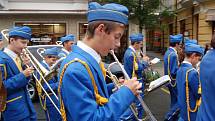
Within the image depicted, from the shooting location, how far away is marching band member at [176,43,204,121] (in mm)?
5242

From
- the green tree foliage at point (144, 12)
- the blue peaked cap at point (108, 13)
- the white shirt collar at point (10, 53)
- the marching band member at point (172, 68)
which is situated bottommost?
the marching band member at point (172, 68)

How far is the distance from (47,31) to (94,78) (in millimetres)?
20816

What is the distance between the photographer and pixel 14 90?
16.1ft

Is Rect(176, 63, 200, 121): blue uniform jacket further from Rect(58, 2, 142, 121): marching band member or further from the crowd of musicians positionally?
Rect(58, 2, 142, 121): marching band member

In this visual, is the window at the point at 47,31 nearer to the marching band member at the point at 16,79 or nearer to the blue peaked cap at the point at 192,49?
the blue peaked cap at the point at 192,49

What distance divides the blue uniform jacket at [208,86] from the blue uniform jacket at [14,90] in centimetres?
213

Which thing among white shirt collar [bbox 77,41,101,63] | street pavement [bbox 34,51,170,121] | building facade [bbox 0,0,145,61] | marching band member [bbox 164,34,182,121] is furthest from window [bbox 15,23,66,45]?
white shirt collar [bbox 77,41,101,63]

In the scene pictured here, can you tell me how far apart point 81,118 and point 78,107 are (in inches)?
2.7

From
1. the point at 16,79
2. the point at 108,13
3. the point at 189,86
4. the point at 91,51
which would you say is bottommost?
the point at 189,86

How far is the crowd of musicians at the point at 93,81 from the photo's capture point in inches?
103

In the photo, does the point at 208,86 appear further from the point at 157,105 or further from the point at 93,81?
the point at 157,105

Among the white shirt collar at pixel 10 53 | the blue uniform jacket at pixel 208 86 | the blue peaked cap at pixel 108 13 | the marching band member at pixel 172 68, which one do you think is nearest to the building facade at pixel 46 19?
the marching band member at pixel 172 68

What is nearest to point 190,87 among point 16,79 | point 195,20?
point 16,79

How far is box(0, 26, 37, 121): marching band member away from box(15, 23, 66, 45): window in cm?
1780
